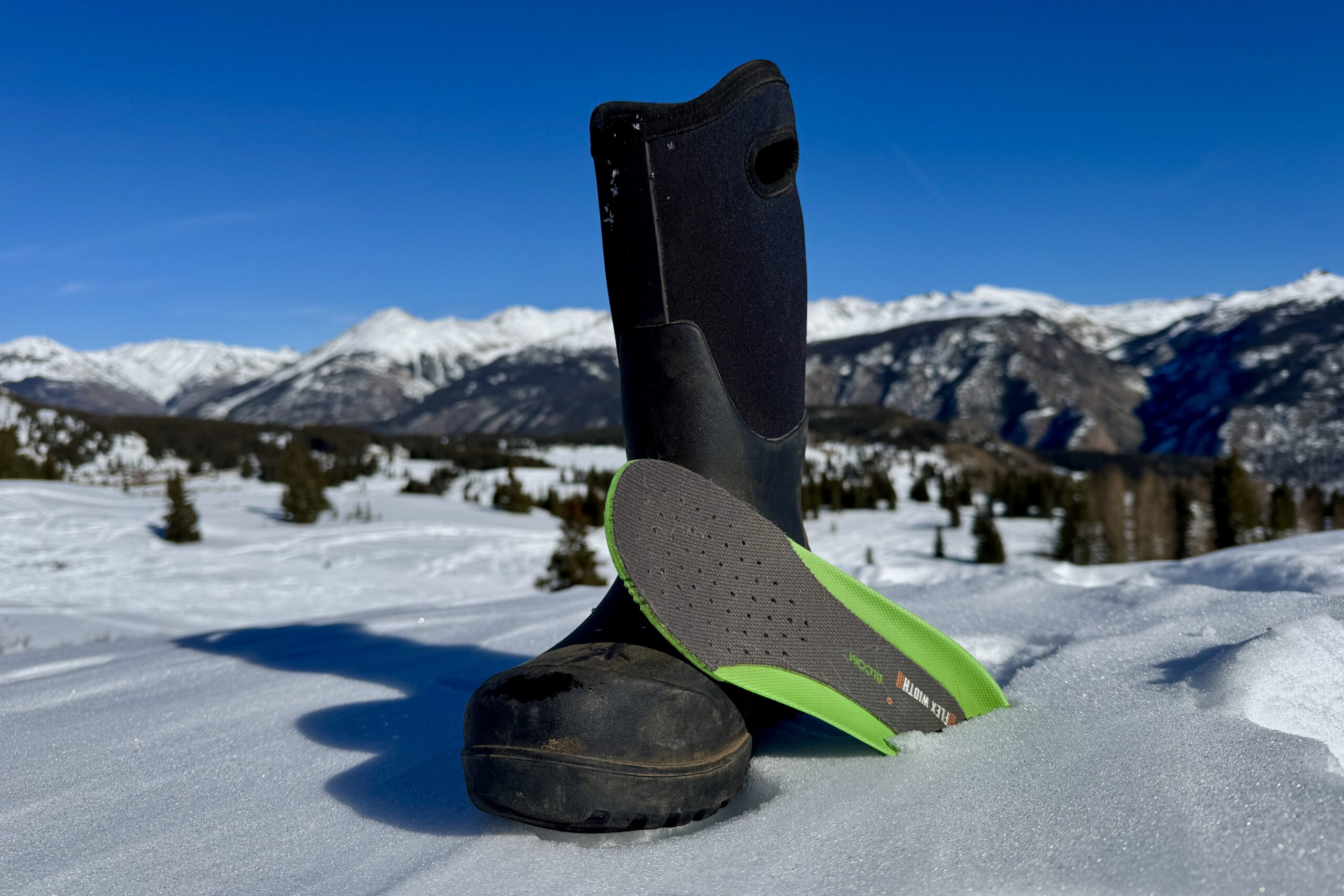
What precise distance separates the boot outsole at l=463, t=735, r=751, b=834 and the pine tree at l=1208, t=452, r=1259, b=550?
58.2ft

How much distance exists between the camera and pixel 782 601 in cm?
125

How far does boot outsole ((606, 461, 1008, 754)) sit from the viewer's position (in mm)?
1149

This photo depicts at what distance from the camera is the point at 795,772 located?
120cm

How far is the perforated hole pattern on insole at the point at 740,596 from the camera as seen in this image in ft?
3.78

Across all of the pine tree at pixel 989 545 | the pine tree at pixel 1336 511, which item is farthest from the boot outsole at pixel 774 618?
the pine tree at pixel 1336 511

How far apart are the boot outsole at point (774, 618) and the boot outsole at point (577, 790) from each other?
0.17 metres

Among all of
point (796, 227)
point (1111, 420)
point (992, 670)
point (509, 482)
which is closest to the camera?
point (796, 227)

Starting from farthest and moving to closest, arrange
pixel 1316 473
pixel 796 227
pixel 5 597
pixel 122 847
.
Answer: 1. pixel 1316 473
2. pixel 5 597
3. pixel 796 227
4. pixel 122 847

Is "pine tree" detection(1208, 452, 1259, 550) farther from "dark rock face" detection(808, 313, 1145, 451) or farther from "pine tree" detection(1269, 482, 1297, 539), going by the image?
"dark rock face" detection(808, 313, 1145, 451)

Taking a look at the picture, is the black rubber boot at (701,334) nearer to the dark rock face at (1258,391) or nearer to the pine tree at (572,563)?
the pine tree at (572,563)

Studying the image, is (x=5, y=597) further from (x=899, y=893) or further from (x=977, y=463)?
(x=977, y=463)

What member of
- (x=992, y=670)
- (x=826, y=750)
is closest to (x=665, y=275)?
(x=826, y=750)

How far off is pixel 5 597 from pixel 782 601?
9.46 metres

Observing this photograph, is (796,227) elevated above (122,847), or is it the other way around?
(796,227)
